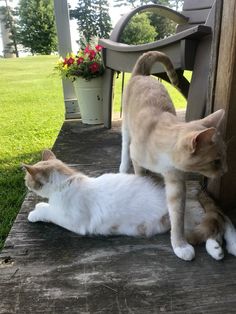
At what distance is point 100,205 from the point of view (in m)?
1.48

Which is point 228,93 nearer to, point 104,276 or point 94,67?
point 104,276

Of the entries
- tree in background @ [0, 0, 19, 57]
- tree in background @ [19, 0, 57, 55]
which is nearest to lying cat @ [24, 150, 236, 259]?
tree in background @ [19, 0, 57, 55]

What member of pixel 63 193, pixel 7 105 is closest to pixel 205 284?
pixel 63 193

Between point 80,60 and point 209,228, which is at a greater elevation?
point 80,60

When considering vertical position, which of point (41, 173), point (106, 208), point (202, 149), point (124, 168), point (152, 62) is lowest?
point (124, 168)

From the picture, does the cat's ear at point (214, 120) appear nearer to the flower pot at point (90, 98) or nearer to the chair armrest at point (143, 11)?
the chair armrest at point (143, 11)

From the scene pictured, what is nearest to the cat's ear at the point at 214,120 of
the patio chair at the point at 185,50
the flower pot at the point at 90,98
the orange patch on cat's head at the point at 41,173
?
the patio chair at the point at 185,50

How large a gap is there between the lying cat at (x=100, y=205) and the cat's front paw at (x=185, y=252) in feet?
0.30

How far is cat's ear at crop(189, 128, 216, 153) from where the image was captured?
112 cm

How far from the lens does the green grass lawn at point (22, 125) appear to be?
8.53ft

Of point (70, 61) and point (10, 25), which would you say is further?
point (10, 25)

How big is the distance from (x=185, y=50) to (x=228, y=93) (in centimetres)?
51

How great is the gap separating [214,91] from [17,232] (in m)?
1.09

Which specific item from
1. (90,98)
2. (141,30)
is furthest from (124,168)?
(141,30)
